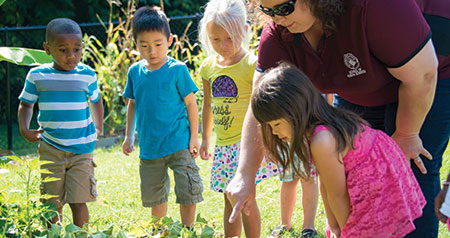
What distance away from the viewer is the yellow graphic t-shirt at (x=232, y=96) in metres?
3.25

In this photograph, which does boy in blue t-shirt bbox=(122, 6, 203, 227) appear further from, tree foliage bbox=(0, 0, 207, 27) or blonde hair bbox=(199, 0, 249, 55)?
tree foliage bbox=(0, 0, 207, 27)

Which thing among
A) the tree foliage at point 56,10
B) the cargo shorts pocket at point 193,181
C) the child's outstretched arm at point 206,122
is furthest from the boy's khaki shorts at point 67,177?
the tree foliage at point 56,10

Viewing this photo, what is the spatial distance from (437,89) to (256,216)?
1391 millimetres

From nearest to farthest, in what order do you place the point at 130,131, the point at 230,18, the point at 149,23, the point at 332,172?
1. the point at 332,172
2. the point at 230,18
3. the point at 149,23
4. the point at 130,131

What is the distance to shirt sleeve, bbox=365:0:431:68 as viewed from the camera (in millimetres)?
1878

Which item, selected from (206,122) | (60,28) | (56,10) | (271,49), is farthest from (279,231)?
(56,10)

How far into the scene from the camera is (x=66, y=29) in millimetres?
3449

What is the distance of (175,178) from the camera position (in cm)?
346

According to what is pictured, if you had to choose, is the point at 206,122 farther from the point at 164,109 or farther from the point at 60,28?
the point at 60,28

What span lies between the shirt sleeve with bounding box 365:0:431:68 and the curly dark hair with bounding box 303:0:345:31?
11 centimetres

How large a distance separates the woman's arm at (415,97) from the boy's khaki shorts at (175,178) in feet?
5.22

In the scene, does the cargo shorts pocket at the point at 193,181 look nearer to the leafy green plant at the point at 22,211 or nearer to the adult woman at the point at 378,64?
the adult woman at the point at 378,64

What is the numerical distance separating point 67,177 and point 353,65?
2231mm

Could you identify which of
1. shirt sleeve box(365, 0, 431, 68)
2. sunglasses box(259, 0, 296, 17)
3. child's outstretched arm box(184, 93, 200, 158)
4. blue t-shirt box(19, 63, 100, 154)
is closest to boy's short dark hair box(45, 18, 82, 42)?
blue t-shirt box(19, 63, 100, 154)
